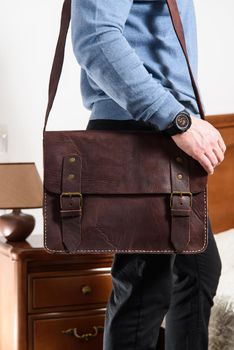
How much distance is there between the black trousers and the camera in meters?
1.17

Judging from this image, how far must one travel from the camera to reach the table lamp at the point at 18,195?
1.91 metres

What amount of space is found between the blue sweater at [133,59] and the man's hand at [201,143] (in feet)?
0.13

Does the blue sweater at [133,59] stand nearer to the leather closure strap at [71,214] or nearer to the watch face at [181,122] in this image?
the watch face at [181,122]

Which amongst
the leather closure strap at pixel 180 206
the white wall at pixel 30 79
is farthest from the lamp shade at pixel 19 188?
the leather closure strap at pixel 180 206

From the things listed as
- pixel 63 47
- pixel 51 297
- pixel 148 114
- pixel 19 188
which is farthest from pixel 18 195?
pixel 148 114

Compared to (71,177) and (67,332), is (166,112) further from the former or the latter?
(67,332)

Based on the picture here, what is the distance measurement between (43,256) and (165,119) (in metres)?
0.86

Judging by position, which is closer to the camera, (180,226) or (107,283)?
(180,226)

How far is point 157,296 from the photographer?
1.19 m

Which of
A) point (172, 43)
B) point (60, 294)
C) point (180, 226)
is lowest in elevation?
point (60, 294)

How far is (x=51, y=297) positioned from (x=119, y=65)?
3.12 ft

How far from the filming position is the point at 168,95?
112 centimetres

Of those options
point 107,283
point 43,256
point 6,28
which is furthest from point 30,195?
point 6,28

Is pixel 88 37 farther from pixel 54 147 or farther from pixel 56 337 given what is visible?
pixel 56 337
